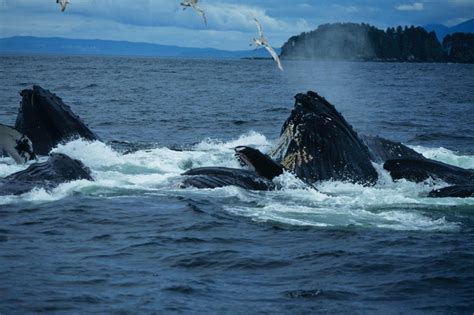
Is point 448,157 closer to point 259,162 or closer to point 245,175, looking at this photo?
point 245,175

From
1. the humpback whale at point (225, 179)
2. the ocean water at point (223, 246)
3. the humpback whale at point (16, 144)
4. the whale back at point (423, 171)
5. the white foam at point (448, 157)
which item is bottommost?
the white foam at point (448, 157)

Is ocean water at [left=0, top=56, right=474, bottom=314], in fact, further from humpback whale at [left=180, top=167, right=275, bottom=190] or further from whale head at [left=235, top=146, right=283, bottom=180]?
whale head at [left=235, top=146, right=283, bottom=180]

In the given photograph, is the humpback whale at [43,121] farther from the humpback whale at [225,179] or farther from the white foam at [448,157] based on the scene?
the white foam at [448,157]

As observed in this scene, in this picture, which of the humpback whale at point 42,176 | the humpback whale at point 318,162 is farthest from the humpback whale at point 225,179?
the humpback whale at point 42,176

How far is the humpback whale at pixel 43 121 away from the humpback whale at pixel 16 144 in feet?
4.87

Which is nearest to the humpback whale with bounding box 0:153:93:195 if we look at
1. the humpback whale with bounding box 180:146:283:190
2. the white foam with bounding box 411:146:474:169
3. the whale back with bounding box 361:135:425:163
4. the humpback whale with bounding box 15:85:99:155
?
the humpback whale with bounding box 15:85:99:155

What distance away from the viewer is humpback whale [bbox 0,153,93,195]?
45.9ft

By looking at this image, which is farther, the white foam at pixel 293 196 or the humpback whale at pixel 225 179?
the humpback whale at pixel 225 179

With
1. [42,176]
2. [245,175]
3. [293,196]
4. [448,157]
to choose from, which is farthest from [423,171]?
[448,157]

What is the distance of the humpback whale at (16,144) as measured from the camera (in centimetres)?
1405

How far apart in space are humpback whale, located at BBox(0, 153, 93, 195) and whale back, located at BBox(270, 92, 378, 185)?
3.90 meters

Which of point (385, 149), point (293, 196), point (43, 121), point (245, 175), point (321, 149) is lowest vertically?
point (293, 196)

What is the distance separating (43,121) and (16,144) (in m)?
2.04

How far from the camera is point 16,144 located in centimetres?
1457
